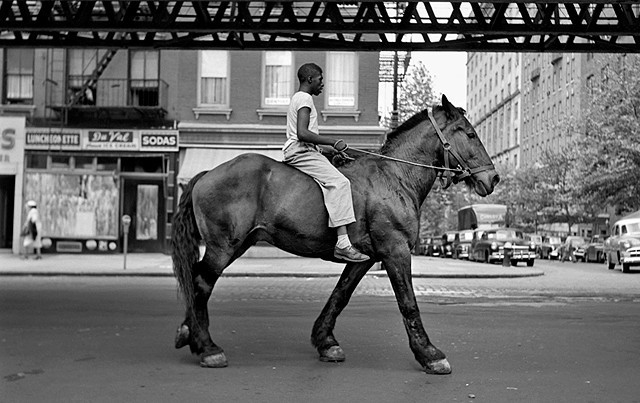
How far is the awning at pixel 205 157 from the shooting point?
3020 cm

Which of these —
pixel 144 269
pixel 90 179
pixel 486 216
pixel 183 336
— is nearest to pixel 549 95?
pixel 486 216

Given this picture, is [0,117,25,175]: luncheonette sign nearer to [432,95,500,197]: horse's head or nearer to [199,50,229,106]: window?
[199,50,229,106]: window

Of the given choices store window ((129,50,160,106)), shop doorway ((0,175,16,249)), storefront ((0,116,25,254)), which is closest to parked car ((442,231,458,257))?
store window ((129,50,160,106))

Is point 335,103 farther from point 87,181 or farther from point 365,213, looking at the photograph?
point 365,213

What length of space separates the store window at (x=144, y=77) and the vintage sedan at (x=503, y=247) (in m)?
16.0

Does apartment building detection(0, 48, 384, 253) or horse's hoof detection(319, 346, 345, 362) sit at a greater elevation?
apartment building detection(0, 48, 384, 253)

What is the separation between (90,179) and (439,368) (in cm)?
2704

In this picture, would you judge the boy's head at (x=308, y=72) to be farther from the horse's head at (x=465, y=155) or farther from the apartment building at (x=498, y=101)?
the apartment building at (x=498, y=101)

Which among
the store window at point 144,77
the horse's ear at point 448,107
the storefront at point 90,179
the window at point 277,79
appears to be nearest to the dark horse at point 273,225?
the horse's ear at point 448,107

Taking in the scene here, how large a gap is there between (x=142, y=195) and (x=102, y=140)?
2744mm

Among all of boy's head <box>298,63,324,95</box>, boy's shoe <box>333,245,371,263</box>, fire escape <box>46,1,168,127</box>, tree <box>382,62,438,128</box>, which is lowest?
boy's shoe <box>333,245,371,263</box>

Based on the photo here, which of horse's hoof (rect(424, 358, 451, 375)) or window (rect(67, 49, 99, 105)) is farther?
window (rect(67, 49, 99, 105))

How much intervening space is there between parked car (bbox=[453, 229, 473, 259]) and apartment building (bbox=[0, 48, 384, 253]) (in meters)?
15.1

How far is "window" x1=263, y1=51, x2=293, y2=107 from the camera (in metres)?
32.0
